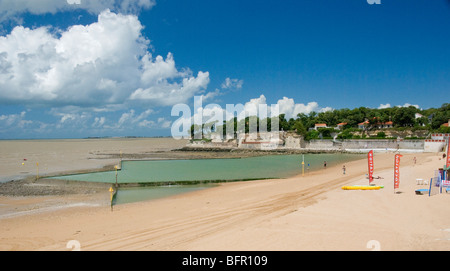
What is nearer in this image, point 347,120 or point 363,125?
point 363,125

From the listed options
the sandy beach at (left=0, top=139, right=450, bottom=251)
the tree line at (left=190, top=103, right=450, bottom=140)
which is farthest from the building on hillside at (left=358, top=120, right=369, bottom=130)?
the sandy beach at (left=0, top=139, right=450, bottom=251)

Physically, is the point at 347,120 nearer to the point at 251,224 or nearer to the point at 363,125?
the point at 363,125

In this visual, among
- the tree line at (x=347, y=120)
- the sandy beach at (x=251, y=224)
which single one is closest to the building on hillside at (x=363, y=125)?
the tree line at (x=347, y=120)

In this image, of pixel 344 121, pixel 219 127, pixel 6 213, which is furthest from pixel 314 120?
pixel 6 213

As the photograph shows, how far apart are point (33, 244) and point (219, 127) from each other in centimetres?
11014

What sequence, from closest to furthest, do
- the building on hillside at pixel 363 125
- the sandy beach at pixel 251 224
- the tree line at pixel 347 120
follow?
the sandy beach at pixel 251 224
the tree line at pixel 347 120
the building on hillside at pixel 363 125

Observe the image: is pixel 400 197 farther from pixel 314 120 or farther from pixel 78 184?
pixel 314 120

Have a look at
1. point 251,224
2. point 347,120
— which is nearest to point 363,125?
point 347,120

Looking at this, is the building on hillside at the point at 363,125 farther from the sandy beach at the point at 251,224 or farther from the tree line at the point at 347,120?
the sandy beach at the point at 251,224

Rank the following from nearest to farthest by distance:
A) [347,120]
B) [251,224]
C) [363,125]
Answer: [251,224] → [363,125] → [347,120]

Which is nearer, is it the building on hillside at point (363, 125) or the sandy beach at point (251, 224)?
the sandy beach at point (251, 224)

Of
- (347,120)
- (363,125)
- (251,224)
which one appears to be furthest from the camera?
(347,120)

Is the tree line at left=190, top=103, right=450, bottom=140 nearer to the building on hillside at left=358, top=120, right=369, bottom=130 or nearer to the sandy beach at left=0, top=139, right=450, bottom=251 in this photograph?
the building on hillside at left=358, top=120, right=369, bottom=130

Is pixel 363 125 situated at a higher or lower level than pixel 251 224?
higher
